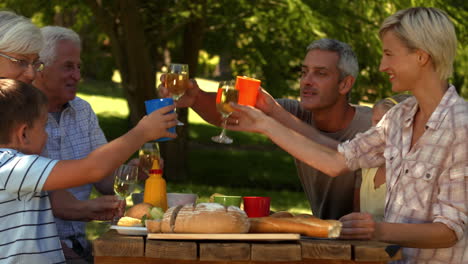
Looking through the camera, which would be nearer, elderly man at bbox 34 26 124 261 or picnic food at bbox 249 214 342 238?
picnic food at bbox 249 214 342 238

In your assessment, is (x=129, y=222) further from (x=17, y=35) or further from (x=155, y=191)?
(x=17, y=35)

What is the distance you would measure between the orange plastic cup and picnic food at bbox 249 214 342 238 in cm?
115

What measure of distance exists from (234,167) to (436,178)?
48.4 ft

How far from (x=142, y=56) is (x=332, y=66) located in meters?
7.83

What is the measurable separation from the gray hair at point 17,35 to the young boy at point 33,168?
0.60 meters

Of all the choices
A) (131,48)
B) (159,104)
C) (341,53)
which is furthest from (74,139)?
(131,48)

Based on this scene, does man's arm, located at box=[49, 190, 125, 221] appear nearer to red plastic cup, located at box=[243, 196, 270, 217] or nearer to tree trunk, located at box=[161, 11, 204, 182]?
red plastic cup, located at box=[243, 196, 270, 217]

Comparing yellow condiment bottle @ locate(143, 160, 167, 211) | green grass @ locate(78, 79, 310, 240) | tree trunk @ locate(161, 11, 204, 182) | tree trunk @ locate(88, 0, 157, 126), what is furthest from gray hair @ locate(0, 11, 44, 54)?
tree trunk @ locate(161, 11, 204, 182)

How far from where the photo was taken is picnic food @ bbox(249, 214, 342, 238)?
284cm

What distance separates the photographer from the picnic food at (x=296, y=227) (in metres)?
2.84

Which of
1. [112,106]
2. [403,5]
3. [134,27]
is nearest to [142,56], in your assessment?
[134,27]

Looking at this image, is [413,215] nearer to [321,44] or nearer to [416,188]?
[416,188]

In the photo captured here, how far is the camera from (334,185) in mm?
5145

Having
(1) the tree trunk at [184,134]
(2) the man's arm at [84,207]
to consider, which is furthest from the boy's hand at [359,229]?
(1) the tree trunk at [184,134]
